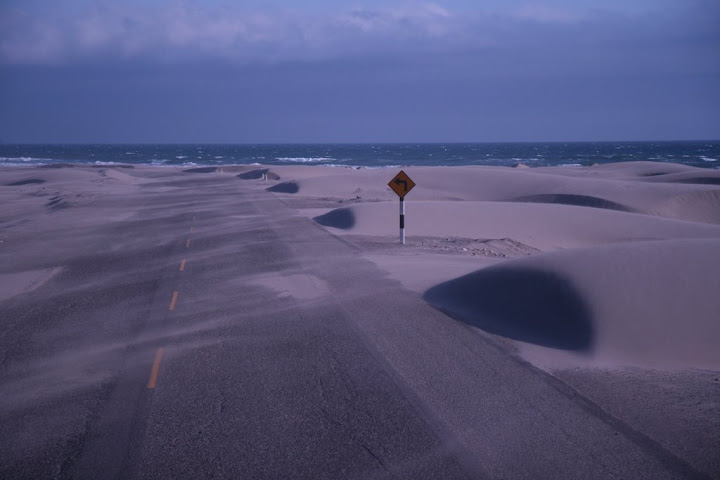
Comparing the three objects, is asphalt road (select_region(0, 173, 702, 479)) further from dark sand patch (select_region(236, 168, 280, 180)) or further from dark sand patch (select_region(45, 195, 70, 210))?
dark sand patch (select_region(236, 168, 280, 180))

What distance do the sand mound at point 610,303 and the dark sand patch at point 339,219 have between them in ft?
40.5

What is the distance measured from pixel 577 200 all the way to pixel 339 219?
45.7 ft

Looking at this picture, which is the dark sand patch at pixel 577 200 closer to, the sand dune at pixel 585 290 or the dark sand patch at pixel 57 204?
the sand dune at pixel 585 290

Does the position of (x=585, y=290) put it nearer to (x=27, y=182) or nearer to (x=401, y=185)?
(x=401, y=185)

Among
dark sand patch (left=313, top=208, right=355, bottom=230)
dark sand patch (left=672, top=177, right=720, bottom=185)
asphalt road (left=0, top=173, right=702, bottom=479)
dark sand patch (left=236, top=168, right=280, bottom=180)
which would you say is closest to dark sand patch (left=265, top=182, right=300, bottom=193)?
dark sand patch (left=236, top=168, right=280, bottom=180)

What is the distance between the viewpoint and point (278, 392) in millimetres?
7621

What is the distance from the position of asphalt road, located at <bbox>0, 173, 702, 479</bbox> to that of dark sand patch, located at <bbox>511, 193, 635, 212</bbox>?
21431mm

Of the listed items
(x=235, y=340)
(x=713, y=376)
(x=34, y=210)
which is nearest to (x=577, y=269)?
(x=713, y=376)

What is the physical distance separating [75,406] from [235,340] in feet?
8.99

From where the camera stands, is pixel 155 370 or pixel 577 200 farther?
pixel 577 200

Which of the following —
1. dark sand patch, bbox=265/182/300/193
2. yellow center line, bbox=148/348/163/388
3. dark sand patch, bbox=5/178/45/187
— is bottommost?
dark sand patch, bbox=5/178/45/187

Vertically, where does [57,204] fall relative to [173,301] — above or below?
below

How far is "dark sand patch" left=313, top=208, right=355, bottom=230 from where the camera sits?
24786 mm

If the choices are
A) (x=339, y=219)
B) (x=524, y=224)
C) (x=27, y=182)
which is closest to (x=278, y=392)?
(x=524, y=224)
